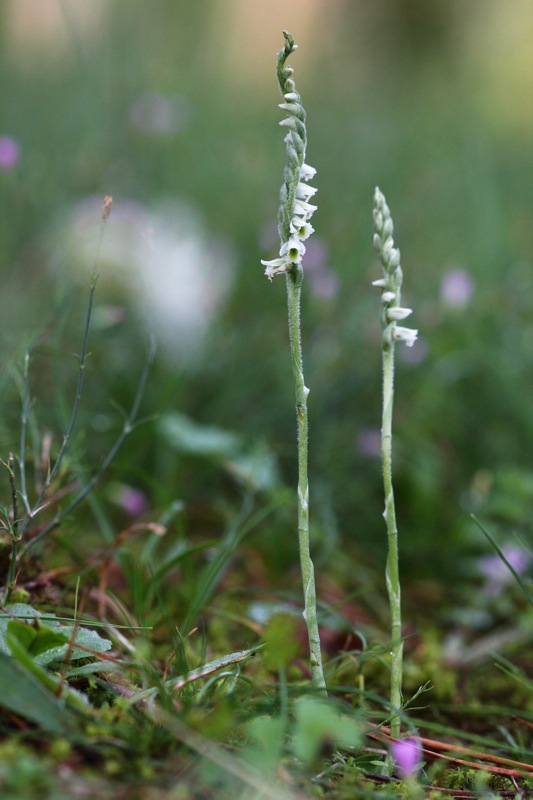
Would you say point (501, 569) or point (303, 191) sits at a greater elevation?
point (303, 191)

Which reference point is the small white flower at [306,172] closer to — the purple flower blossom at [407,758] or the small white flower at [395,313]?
the small white flower at [395,313]

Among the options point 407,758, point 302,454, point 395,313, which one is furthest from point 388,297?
point 407,758

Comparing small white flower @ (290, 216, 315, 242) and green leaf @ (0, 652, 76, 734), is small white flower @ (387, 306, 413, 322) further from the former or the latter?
green leaf @ (0, 652, 76, 734)

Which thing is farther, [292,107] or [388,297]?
[388,297]

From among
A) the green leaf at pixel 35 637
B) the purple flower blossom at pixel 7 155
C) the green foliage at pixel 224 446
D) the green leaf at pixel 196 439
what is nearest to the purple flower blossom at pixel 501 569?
the green foliage at pixel 224 446

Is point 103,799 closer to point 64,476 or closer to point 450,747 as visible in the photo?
point 450,747

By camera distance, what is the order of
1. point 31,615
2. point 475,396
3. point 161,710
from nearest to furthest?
1. point 161,710
2. point 31,615
3. point 475,396

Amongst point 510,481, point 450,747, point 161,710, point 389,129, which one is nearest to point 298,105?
point 161,710

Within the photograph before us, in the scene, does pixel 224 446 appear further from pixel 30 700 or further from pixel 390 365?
pixel 30 700
